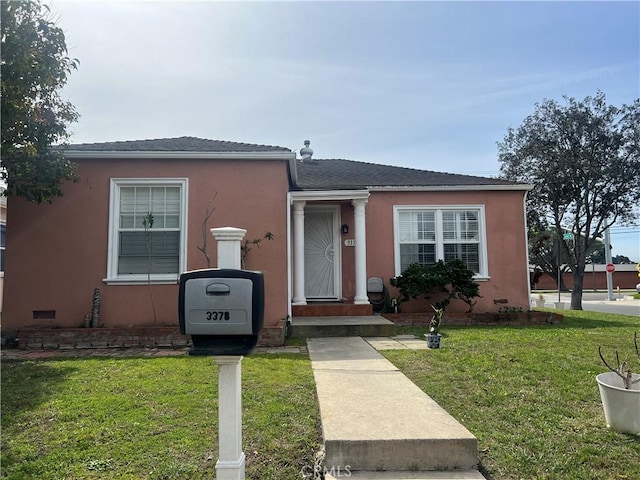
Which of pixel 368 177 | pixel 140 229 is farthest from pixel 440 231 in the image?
pixel 140 229

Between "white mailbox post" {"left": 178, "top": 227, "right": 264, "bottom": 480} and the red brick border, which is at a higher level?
"white mailbox post" {"left": 178, "top": 227, "right": 264, "bottom": 480}

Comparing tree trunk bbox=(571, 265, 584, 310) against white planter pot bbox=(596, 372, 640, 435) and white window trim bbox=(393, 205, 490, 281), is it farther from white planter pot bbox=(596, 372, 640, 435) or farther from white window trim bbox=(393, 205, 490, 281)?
white planter pot bbox=(596, 372, 640, 435)

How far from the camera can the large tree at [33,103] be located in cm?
545

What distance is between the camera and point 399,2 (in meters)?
6.96

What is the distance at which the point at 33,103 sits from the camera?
624cm

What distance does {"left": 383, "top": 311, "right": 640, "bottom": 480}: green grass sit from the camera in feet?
8.93

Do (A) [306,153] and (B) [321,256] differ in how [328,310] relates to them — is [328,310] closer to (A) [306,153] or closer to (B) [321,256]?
(B) [321,256]

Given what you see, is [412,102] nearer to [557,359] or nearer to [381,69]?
[381,69]

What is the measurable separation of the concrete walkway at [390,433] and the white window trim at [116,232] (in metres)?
→ 4.46

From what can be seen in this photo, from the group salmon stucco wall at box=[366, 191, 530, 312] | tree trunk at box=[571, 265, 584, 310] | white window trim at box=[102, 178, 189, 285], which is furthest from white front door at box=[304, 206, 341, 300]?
tree trunk at box=[571, 265, 584, 310]

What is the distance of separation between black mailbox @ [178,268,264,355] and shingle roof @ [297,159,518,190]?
7.32m

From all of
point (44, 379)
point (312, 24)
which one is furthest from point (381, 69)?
point (44, 379)

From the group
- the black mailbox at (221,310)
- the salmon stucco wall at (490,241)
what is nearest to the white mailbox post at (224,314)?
the black mailbox at (221,310)

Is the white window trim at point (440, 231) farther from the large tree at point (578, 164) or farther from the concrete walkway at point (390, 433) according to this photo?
the concrete walkway at point (390, 433)
